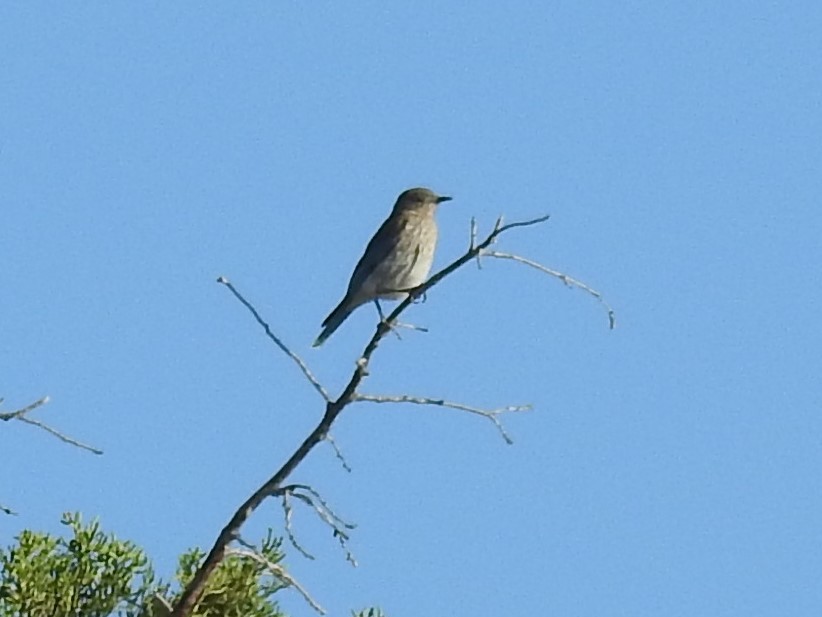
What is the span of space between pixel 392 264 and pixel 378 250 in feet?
0.69

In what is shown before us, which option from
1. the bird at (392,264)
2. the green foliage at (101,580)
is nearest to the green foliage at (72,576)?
the green foliage at (101,580)

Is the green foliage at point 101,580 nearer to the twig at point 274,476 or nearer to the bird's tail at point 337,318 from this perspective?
the twig at point 274,476

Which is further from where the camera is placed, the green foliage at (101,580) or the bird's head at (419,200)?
the bird's head at (419,200)

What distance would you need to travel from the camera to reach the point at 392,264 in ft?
34.2

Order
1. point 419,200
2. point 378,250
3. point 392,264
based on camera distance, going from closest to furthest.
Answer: point 392,264 < point 378,250 < point 419,200

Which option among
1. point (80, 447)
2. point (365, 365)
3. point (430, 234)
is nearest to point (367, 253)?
point (430, 234)

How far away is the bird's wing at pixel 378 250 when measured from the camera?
1046cm

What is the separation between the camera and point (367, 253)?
35.2 ft

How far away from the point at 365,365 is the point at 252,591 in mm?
909

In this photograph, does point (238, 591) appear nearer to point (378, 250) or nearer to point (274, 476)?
point (274, 476)

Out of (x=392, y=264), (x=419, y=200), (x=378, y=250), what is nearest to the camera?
(x=392, y=264)

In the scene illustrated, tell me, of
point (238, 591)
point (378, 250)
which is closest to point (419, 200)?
point (378, 250)

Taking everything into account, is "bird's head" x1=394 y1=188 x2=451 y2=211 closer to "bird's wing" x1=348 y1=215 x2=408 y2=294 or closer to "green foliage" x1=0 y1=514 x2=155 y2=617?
"bird's wing" x1=348 y1=215 x2=408 y2=294

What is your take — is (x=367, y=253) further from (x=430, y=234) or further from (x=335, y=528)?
(x=335, y=528)
